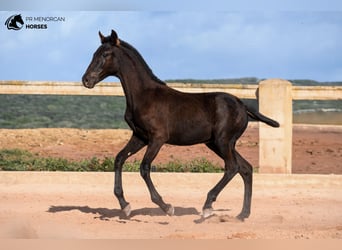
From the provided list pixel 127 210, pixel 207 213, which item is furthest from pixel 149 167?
pixel 207 213

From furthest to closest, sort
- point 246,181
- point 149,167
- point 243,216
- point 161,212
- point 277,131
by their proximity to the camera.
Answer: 1. point 277,131
2. point 161,212
3. point 246,181
4. point 243,216
5. point 149,167

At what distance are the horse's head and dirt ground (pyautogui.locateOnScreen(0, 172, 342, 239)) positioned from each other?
1.88m

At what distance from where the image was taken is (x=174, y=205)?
44.8 feet

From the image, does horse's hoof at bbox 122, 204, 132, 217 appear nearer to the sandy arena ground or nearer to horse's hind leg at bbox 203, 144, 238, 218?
the sandy arena ground

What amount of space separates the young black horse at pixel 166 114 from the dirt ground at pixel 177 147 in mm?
6977

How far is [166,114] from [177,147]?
10292 mm

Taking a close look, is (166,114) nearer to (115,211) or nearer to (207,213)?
(207,213)

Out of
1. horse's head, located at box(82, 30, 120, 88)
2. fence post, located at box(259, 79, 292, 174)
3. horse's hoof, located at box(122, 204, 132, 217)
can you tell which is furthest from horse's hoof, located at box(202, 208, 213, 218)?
fence post, located at box(259, 79, 292, 174)

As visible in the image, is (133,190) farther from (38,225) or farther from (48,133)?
(48,133)

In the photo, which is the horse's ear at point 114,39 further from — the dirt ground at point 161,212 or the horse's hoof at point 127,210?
the dirt ground at point 161,212

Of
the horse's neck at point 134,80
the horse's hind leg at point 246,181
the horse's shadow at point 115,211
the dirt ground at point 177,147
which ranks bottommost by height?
the horse's shadow at point 115,211

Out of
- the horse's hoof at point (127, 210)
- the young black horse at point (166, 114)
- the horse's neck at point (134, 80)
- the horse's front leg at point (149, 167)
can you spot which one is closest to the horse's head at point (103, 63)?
the young black horse at point (166, 114)

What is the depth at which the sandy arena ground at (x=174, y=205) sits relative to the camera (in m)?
10.9

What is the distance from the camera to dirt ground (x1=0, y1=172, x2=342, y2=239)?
1084cm
